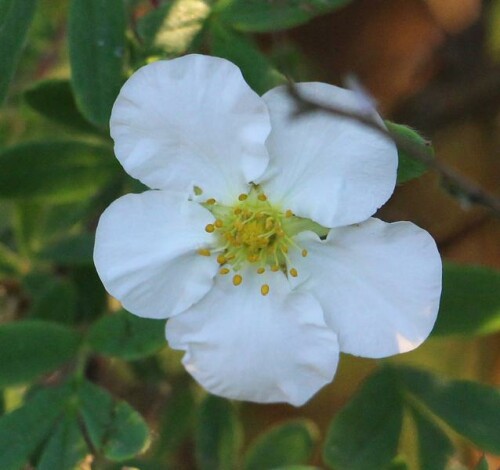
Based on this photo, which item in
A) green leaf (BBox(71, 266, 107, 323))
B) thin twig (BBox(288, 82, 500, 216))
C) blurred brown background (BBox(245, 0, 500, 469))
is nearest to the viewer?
thin twig (BBox(288, 82, 500, 216))

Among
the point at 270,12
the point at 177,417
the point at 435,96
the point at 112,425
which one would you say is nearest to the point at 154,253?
the point at 112,425

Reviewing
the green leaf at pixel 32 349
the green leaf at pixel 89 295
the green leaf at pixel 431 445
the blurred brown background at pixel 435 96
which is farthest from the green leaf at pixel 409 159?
the blurred brown background at pixel 435 96

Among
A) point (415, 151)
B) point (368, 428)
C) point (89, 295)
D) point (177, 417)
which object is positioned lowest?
point (177, 417)

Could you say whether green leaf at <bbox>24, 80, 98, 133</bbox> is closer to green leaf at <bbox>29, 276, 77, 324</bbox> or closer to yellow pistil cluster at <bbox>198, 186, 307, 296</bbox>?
green leaf at <bbox>29, 276, 77, 324</bbox>

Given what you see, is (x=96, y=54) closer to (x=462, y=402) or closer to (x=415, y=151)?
(x=415, y=151)

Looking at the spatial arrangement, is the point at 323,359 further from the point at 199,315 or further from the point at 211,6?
the point at 211,6

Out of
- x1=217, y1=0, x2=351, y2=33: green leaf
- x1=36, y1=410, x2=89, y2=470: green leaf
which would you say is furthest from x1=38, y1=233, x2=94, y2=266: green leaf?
x1=217, y1=0, x2=351, y2=33: green leaf

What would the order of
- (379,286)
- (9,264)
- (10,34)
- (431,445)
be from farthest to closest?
(9,264) < (431,445) < (10,34) < (379,286)
